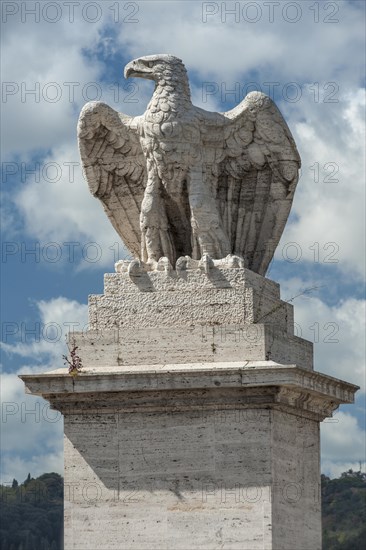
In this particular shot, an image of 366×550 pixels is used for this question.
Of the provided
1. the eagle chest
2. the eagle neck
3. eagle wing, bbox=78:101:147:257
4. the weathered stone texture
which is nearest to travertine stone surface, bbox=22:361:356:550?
the weathered stone texture

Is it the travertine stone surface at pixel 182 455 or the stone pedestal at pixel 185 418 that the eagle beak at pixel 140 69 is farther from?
the travertine stone surface at pixel 182 455

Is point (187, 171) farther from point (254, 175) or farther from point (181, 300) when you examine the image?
point (181, 300)

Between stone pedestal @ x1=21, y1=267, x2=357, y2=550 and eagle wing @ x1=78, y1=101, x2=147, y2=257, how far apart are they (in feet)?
4.25

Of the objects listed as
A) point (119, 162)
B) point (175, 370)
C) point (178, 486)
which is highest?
point (119, 162)

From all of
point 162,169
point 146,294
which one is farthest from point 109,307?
point 162,169

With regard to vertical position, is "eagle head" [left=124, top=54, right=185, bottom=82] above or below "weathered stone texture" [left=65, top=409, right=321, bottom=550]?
above

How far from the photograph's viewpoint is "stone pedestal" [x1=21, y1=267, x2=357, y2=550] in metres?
22.2

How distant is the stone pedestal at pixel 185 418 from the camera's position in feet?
72.8

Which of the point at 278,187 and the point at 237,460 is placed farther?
the point at 278,187

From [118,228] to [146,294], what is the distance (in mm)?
1631

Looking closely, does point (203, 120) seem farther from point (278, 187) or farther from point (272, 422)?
point (272, 422)

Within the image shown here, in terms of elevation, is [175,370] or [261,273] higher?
[261,273]

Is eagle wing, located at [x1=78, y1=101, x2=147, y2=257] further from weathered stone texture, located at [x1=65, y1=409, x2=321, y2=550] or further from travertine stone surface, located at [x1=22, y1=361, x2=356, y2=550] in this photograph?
weathered stone texture, located at [x1=65, y1=409, x2=321, y2=550]

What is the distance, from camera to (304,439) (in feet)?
76.9
